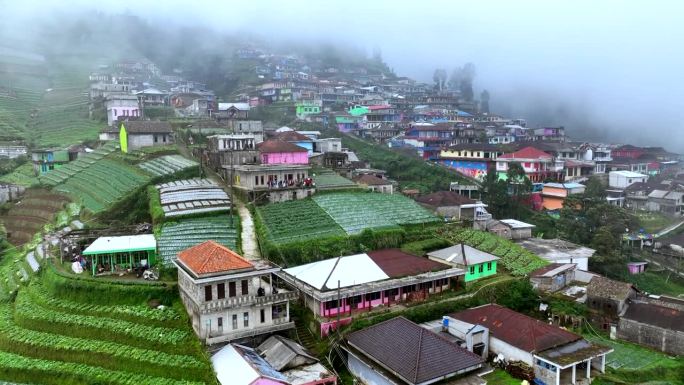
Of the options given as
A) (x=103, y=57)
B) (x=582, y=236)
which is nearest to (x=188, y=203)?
(x=582, y=236)

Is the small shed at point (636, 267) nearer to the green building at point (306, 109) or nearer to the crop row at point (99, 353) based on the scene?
the crop row at point (99, 353)

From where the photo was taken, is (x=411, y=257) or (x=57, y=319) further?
(x=411, y=257)

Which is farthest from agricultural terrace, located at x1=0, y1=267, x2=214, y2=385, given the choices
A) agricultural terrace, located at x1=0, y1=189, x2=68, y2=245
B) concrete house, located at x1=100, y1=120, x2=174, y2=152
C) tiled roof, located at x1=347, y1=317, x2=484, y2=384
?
concrete house, located at x1=100, y1=120, x2=174, y2=152

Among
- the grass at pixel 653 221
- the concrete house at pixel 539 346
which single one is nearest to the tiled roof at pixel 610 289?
the concrete house at pixel 539 346

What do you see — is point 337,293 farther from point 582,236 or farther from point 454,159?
point 454,159

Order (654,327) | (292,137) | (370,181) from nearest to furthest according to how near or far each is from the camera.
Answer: (654,327)
(370,181)
(292,137)

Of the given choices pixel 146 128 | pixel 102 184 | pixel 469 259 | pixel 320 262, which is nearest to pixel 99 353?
pixel 320 262

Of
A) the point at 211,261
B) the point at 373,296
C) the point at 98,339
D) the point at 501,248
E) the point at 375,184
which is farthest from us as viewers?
the point at 375,184

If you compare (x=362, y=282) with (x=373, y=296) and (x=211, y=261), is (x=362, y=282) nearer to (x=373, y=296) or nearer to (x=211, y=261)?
(x=373, y=296)
